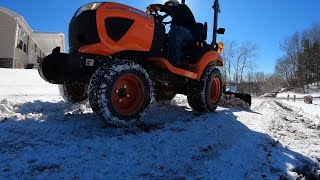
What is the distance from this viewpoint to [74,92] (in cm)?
617

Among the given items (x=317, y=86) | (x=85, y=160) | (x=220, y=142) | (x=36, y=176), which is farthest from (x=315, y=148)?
(x=317, y=86)

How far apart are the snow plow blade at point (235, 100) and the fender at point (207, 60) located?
4.97 feet

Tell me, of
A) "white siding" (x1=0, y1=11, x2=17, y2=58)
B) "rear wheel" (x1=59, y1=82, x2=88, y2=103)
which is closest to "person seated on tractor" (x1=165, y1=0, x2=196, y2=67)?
"rear wheel" (x1=59, y1=82, x2=88, y2=103)

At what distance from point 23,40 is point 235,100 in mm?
24522

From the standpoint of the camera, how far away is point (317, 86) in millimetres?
67750

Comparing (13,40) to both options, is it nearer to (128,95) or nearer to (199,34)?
(199,34)

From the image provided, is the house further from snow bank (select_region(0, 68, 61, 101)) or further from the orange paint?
the orange paint

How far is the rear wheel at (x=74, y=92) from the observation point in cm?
611

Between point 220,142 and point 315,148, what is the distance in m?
1.11

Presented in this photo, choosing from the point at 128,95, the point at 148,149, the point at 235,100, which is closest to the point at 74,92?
the point at 128,95

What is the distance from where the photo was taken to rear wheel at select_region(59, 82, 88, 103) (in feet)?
20.0

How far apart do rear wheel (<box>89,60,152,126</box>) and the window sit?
79.5 feet

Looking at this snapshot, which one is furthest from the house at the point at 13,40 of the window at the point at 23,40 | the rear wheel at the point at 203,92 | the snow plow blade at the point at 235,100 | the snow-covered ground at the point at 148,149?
the snow-covered ground at the point at 148,149

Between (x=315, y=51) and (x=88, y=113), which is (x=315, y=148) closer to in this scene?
(x=88, y=113)
